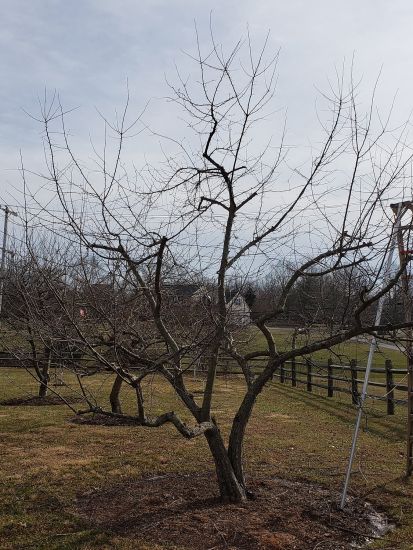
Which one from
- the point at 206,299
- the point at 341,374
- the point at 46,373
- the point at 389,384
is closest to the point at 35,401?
the point at 46,373

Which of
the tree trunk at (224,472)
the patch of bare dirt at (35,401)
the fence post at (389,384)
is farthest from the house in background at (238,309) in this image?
the fence post at (389,384)

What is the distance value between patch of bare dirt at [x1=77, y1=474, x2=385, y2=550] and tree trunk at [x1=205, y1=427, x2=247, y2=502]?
87 mm

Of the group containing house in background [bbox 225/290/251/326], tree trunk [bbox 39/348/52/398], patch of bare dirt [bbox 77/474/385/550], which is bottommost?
patch of bare dirt [bbox 77/474/385/550]

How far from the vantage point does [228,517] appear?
4.32 meters

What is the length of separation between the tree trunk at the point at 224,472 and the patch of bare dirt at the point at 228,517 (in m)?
0.09

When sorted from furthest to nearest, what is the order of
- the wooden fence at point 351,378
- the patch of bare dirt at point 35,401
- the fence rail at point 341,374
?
the patch of bare dirt at point 35,401 → the wooden fence at point 351,378 → the fence rail at point 341,374

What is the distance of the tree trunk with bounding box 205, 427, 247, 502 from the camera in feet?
15.1

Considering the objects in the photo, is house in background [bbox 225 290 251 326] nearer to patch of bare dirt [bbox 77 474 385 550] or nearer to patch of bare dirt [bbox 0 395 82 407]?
patch of bare dirt [bbox 77 474 385 550]

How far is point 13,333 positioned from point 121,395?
5.10m

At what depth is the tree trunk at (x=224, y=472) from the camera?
4590 millimetres

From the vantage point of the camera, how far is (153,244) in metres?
4.01

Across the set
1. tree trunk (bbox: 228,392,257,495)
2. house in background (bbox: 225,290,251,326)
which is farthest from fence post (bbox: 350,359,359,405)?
house in background (bbox: 225,290,251,326)

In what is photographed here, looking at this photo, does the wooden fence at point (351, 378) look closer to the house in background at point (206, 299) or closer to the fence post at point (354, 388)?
the fence post at point (354, 388)

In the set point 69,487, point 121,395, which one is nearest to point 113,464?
point 69,487
